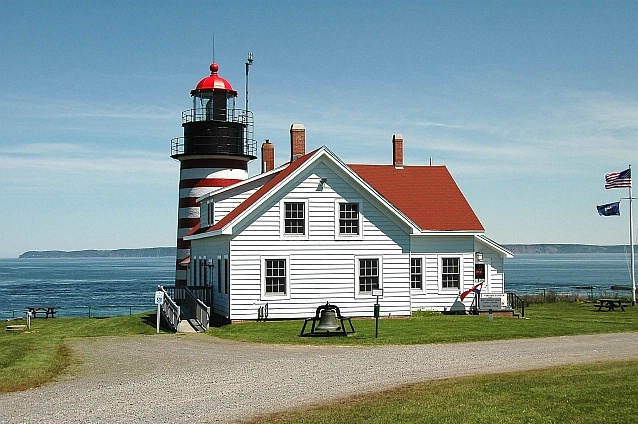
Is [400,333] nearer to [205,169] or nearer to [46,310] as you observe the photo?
[205,169]

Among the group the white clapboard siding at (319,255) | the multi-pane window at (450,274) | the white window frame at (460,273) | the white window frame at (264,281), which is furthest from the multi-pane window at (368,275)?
the multi-pane window at (450,274)

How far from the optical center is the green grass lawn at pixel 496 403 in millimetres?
12609

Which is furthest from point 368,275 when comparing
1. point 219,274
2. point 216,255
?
point 216,255

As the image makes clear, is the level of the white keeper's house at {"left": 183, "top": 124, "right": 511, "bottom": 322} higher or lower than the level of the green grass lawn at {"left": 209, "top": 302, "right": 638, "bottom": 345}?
higher

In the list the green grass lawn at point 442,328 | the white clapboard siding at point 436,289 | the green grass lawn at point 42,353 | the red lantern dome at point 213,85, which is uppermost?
the red lantern dome at point 213,85

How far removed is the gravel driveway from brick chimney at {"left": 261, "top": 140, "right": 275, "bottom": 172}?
13.9m

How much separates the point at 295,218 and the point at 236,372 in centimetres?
1340

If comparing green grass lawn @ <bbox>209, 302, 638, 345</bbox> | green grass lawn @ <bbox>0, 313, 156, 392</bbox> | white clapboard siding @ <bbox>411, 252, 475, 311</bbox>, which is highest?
white clapboard siding @ <bbox>411, 252, 475, 311</bbox>

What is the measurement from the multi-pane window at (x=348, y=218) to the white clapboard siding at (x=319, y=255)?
27 centimetres

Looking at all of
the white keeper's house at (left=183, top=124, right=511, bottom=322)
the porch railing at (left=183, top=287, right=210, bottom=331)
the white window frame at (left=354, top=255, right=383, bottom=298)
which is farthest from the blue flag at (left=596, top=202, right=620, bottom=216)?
the porch railing at (left=183, top=287, right=210, bottom=331)

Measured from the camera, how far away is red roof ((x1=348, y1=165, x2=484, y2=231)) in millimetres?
34906

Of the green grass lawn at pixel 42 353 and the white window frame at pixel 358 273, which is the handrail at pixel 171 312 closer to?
the green grass lawn at pixel 42 353

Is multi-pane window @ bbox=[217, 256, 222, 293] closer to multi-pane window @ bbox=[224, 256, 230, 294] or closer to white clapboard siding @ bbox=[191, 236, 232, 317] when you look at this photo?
white clapboard siding @ bbox=[191, 236, 232, 317]

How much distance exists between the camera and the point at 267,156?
3872cm
